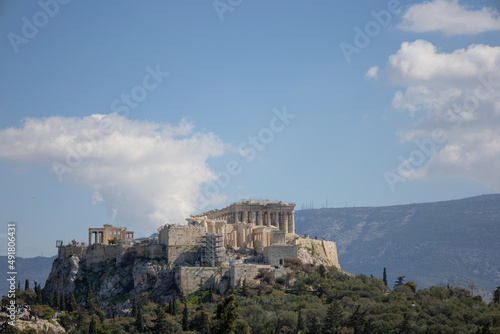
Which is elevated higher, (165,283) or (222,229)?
(222,229)

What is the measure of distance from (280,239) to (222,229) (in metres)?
10.9

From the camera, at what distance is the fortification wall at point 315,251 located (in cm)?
13600

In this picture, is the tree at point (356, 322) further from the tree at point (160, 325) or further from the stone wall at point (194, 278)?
the tree at point (160, 325)

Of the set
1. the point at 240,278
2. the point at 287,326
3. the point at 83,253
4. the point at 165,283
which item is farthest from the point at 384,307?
the point at 83,253

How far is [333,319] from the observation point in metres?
106

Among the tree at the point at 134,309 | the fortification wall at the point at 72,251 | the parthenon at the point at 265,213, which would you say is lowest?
the tree at the point at 134,309

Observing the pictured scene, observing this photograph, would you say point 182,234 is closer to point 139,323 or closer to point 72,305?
point 72,305

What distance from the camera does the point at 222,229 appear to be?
451 feet

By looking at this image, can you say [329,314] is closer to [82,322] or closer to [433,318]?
[433,318]

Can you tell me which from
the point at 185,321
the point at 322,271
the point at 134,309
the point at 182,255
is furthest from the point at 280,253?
the point at 134,309

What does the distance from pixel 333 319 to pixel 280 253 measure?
87.2 feet

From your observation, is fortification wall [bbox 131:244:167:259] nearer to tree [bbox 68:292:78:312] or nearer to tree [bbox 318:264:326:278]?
tree [bbox 68:292:78:312]

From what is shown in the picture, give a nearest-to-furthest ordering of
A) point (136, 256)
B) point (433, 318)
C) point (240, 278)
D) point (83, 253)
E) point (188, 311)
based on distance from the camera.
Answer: point (433, 318)
point (188, 311)
point (240, 278)
point (136, 256)
point (83, 253)

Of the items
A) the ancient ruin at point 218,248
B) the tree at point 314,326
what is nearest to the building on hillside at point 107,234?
the ancient ruin at point 218,248
